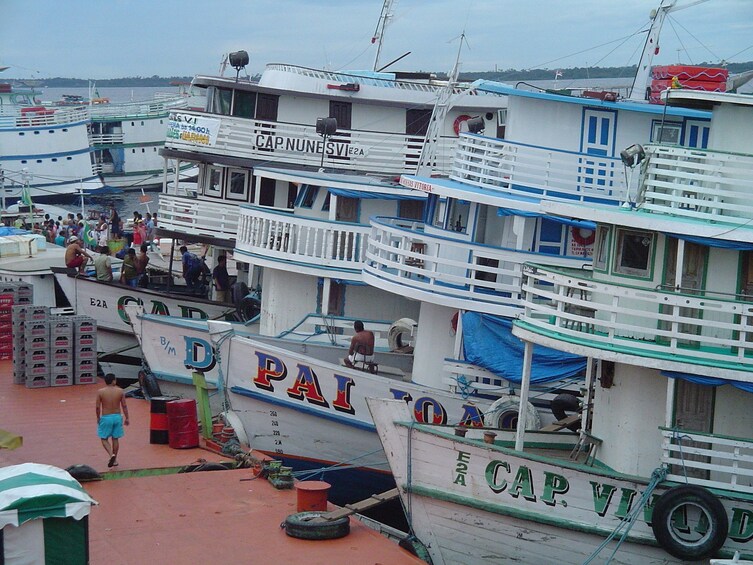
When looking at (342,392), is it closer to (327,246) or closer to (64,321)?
(327,246)

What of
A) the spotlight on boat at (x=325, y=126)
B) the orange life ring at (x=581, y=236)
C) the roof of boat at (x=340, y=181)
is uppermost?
the spotlight on boat at (x=325, y=126)

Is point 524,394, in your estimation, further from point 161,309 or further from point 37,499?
point 161,309

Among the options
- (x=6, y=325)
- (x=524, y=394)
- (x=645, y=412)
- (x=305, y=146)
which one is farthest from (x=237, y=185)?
(x=645, y=412)

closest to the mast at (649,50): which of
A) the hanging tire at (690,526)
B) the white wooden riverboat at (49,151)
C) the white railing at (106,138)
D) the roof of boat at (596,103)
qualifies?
the roof of boat at (596,103)

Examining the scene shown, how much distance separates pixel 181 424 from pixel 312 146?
32.0ft

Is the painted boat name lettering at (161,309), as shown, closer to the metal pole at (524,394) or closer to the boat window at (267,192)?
the boat window at (267,192)

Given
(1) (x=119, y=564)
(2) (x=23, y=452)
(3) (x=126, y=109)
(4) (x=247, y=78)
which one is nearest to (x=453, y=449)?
(1) (x=119, y=564)

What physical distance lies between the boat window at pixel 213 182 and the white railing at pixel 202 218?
1.01 m

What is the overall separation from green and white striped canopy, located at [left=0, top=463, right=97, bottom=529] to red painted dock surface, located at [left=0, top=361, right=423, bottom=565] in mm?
1404

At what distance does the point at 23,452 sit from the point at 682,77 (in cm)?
1199

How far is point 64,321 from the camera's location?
66.2 feet

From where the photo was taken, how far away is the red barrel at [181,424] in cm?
1644

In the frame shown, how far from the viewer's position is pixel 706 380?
11797 millimetres

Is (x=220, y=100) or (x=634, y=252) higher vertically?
(x=220, y=100)
